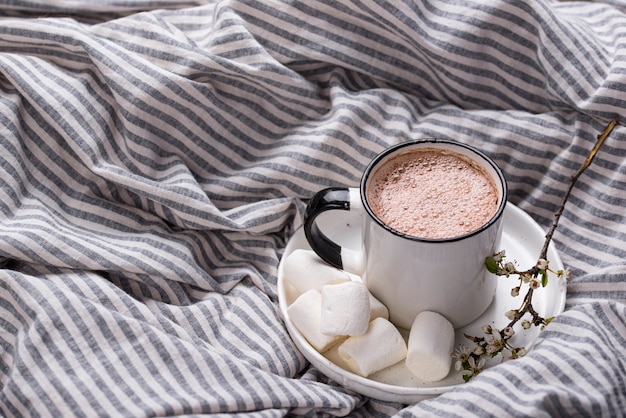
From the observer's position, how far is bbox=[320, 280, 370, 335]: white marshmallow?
3.18ft

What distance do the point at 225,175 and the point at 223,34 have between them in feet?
0.64

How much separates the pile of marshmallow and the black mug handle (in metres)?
0.06

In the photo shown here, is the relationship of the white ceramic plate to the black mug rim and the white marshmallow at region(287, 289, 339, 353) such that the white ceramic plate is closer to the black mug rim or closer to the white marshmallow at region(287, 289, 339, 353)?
the white marshmallow at region(287, 289, 339, 353)

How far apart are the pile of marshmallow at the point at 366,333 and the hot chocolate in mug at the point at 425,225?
0.03m

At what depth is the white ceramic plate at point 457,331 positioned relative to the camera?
3.21ft

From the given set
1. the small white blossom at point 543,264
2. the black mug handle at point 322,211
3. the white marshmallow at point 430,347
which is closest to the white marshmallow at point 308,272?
the black mug handle at point 322,211

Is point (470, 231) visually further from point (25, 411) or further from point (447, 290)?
point (25, 411)

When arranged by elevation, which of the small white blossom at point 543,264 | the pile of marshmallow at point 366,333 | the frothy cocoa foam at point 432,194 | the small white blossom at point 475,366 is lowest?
the small white blossom at point 475,366

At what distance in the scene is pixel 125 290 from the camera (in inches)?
42.7

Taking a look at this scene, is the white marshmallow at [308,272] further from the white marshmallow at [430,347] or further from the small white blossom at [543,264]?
the small white blossom at [543,264]

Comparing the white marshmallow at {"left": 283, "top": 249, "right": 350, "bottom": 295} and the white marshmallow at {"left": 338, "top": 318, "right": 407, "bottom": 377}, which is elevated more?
the white marshmallow at {"left": 283, "top": 249, "right": 350, "bottom": 295}

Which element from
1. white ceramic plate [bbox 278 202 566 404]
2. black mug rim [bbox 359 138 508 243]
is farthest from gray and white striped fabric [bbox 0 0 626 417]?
black mug rim [bbox 359 138 508 243]

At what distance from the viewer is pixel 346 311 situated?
0.97 metres

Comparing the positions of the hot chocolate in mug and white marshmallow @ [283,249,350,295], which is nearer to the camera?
the hot chocolate in mug
